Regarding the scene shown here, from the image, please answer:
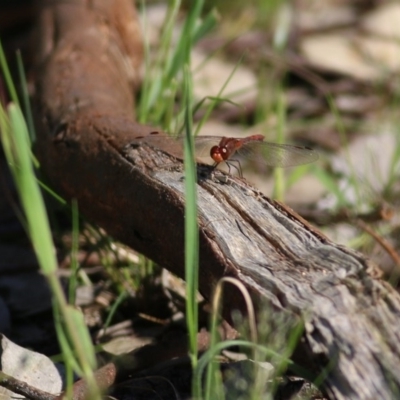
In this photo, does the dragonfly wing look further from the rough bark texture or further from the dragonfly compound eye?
the rough bark texture

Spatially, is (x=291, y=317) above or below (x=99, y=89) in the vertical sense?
below

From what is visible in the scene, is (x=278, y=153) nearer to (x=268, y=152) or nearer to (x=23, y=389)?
(x=268, y=152)

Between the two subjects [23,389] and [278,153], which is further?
[278,153]

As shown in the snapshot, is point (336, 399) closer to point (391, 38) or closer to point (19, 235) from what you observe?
point (19, 235)

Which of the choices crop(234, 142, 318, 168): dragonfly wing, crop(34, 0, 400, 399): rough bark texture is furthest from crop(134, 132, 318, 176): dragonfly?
crop(34, 0, 400, 399): rough bark texture

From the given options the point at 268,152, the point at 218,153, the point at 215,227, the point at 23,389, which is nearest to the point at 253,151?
the point at 268,152

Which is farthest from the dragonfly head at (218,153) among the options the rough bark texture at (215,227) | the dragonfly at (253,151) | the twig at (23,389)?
the twig at (23,389)

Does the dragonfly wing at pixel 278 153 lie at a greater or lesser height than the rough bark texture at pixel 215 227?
greater

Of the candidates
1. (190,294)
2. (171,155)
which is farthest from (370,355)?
(171,155)

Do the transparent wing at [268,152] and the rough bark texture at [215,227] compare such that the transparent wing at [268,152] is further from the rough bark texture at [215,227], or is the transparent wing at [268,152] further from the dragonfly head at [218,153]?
the rough bark texture at [215,227]
